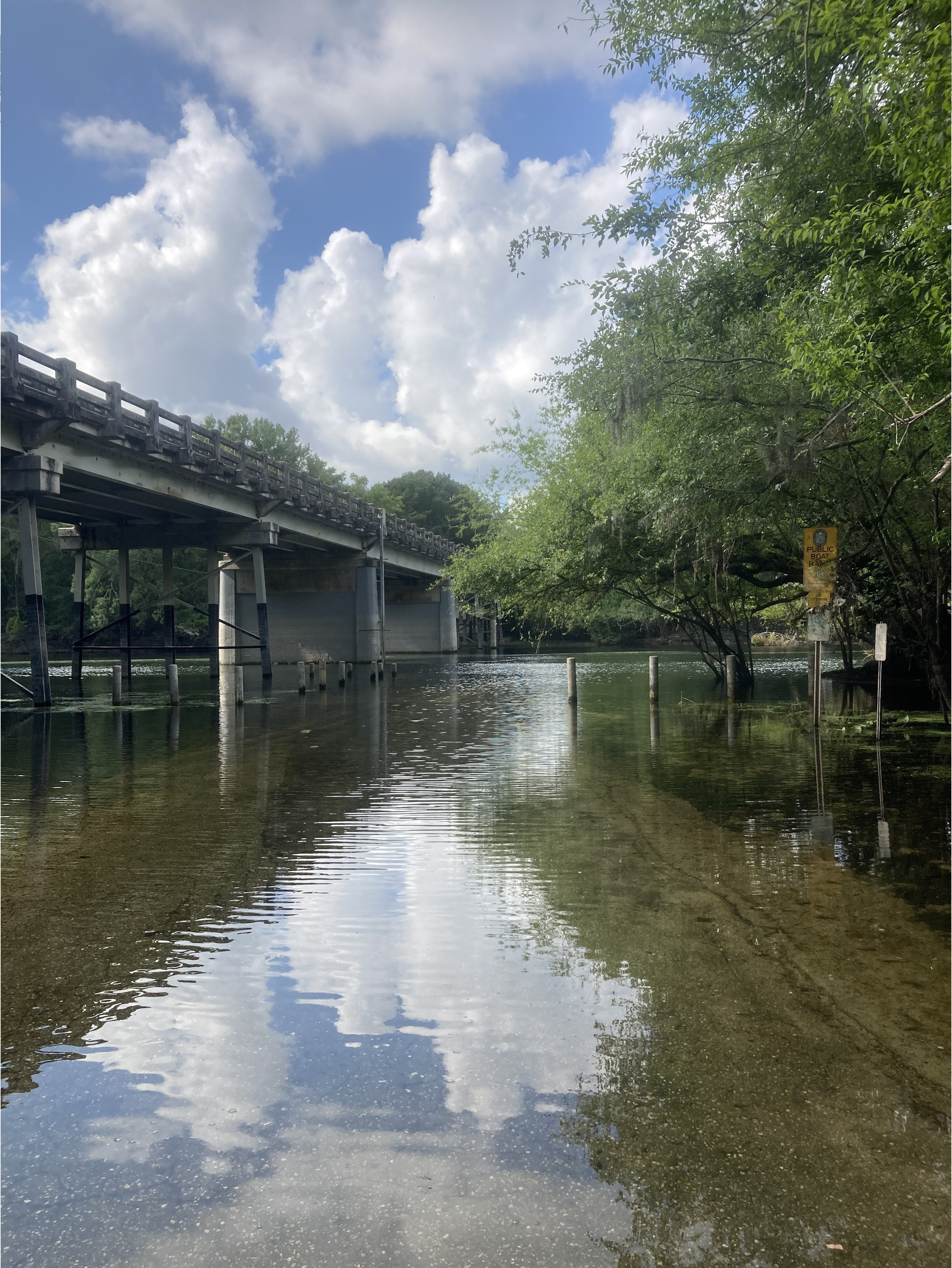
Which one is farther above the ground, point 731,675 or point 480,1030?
point 731,675

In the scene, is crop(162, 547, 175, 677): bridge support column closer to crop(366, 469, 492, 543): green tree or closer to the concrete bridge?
the concrete bridge

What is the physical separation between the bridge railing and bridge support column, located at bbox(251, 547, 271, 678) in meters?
2.53

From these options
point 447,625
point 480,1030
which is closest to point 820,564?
point 480,1030

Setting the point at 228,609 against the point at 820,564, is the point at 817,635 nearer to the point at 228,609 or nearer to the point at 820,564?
the point at 820,564

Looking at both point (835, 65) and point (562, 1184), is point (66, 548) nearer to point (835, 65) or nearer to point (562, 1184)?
point (835, 65)

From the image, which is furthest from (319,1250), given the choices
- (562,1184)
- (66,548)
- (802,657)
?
(802,657)

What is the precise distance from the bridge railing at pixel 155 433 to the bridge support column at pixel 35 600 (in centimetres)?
266

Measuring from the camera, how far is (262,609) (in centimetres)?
3697

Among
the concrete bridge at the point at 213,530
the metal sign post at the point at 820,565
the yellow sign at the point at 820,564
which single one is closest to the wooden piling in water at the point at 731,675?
the metal sign post at the point at 820,565

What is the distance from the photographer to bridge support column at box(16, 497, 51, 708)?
23438 millimetres

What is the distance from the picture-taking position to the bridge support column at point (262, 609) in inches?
1425

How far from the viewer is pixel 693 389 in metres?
13.2

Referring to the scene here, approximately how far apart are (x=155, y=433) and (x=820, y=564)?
19.2m

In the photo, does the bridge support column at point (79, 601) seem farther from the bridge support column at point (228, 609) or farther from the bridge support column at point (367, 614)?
the bridge support column at point (367, 614)
